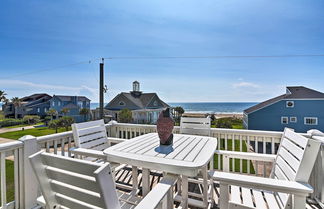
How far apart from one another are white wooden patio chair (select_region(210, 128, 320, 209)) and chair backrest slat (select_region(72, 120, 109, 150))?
1859 millimetres

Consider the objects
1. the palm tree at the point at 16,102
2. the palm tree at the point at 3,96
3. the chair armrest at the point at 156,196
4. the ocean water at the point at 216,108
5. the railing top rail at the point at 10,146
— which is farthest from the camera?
the ocean water at the point at 216,108

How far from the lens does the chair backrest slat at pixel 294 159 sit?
1259 mm

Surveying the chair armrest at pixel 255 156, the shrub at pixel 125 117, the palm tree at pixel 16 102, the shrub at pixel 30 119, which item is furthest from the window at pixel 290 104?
the palm tree at pixel 16 102

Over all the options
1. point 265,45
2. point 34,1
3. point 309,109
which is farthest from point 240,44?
point 309,109

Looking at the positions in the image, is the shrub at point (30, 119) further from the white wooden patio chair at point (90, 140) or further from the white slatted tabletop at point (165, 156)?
the white slatted tabletop at point (165, 156)

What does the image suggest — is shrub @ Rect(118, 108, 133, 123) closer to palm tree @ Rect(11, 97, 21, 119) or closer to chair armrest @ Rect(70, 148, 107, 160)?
chair armrest @ Rect(70, 148, 107, 160)

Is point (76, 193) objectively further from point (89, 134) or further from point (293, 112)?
point (293, 112)

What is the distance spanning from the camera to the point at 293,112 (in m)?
14.0

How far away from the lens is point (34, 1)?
18.4 feet

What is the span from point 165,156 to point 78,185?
85cm

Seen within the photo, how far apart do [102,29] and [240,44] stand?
22.1ft

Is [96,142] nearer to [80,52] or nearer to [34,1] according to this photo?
[34,1]

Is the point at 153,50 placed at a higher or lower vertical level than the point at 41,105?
higher

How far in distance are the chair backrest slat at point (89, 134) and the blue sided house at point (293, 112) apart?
15.9 metres
